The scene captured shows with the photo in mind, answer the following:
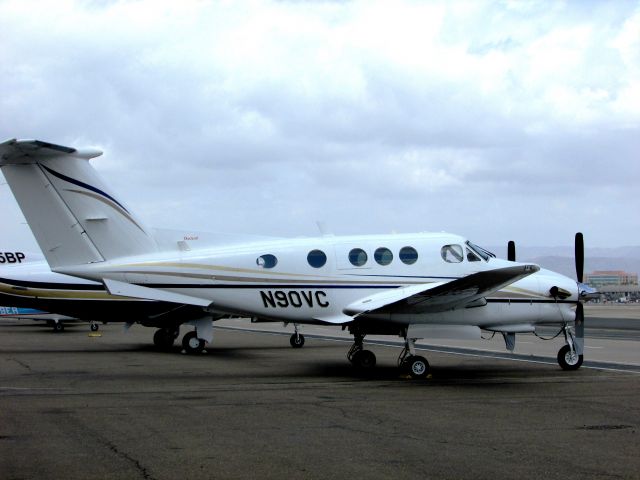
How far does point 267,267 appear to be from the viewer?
17.2m

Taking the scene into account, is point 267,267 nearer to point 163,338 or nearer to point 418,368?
point 418,368

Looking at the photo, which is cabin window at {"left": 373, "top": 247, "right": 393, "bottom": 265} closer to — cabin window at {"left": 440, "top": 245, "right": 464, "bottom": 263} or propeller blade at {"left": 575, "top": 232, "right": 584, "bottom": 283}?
cabin window at {"left": 440, "top": 245, "right": 464, "bottom": 263}

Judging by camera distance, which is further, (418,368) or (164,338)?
A: (164,338)

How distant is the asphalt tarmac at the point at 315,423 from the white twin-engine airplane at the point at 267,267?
1304 mm

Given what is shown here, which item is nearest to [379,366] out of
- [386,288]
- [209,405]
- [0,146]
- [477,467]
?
[386,288]

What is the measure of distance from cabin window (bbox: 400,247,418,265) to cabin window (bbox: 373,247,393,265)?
253 millimetres

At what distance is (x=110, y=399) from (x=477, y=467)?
7230mm

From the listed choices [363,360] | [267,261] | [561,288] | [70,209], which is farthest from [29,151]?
[561,288]

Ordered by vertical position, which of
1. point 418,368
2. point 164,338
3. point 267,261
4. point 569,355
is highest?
point 267,261

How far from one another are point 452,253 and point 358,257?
2.14 meters

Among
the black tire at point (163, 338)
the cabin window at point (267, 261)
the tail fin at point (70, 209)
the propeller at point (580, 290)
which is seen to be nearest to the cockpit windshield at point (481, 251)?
the propeller at point (580, 290)

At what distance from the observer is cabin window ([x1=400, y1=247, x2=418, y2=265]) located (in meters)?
17.5

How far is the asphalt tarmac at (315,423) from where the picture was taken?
7.90 m

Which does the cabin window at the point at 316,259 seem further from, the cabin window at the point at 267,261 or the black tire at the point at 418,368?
the black tire at the point at 418,368
